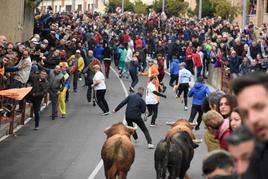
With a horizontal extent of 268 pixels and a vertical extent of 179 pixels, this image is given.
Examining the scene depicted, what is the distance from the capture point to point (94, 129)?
2105cm

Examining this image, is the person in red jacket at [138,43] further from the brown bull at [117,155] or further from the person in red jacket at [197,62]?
the brown bull at [117,155]

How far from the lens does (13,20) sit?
3197 centimetres

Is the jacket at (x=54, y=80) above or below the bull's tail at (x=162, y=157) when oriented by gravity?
above

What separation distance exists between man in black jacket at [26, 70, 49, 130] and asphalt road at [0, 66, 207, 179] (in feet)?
2.14

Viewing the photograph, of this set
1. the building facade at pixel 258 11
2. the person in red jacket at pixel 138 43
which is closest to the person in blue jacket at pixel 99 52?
the person in red jacket at pixel 138 43

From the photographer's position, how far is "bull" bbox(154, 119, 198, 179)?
12.9 metres

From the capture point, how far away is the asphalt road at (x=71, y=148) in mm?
15250

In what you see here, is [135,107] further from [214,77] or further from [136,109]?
[214,77]

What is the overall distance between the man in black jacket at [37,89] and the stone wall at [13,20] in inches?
351

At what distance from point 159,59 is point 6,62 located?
38.9ft

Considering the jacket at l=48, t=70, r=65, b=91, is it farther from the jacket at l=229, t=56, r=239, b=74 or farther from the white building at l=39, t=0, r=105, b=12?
the white building at l=39, t=0, r=105, b=12

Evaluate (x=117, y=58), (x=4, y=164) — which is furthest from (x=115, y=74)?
(x=4, y=164)

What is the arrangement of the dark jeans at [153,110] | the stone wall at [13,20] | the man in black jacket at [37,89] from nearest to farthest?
the man in black jacket at [37,89] < the dark jeans at [153,110] < the stone wall at [13,20]

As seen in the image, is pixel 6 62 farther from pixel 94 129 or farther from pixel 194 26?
pixel 194 26
